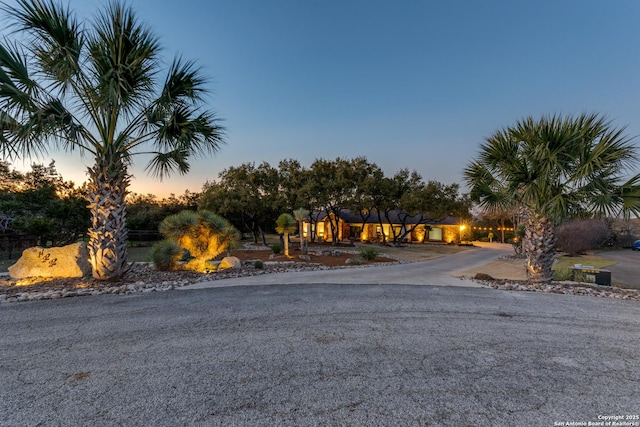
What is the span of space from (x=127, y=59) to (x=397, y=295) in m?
8.51

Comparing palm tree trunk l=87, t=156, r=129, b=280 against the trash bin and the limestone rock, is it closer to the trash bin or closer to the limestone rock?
the limestone rock

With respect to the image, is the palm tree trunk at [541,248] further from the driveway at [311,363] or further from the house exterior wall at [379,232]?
the house exterior wall at [379,232]

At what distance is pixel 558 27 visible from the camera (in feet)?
41.7

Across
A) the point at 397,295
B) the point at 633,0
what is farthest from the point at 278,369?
the point at 633,0

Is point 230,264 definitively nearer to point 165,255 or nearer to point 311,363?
point 165,255

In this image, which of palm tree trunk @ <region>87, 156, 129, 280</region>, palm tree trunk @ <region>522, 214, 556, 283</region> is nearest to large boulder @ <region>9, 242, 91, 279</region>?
palm tree trunk @ <region>87, 156, 129, 280</region>

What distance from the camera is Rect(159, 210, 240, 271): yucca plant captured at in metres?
10.5

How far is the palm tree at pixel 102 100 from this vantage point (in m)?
5.57

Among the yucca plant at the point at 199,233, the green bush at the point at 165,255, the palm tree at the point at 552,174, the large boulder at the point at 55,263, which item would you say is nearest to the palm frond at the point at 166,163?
the green bush at the point at 165,255

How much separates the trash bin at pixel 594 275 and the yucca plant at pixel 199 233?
13340 mm

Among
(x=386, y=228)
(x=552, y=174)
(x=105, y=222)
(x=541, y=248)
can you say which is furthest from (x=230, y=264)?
(x=386, y=228)

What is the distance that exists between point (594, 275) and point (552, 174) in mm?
Result: 4506

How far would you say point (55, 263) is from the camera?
7293 millimetres

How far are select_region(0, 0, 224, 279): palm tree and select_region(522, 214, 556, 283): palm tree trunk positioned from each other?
9806 millimetres
